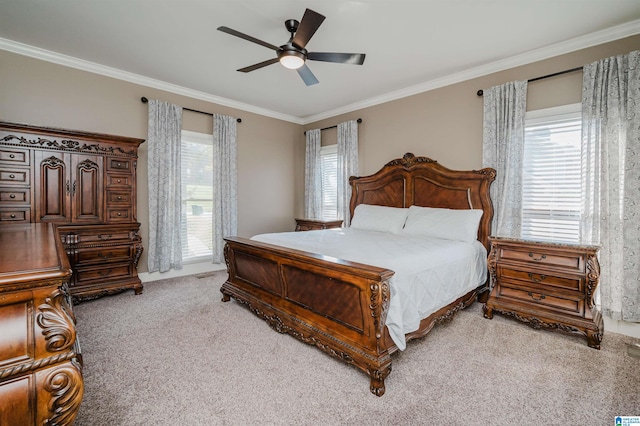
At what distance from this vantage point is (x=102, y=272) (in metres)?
3.52

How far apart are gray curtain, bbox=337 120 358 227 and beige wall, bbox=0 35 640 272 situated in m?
0.16

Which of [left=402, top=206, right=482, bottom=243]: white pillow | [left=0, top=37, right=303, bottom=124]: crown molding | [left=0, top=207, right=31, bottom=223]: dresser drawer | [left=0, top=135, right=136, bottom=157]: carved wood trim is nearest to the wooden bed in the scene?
[left=402, top=206, right=482, bottom=243]: white pillow

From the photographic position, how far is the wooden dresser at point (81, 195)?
308 centimetres

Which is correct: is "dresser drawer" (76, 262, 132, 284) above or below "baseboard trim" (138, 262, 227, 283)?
above

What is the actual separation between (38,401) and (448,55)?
419 centimetres

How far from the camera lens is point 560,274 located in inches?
103

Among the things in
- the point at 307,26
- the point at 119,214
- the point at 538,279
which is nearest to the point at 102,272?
the point at 119,214

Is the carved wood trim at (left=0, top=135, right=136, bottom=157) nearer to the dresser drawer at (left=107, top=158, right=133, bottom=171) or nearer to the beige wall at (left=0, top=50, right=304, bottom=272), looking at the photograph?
the dresser drawer at (left=107, top=158, right=133, bottom=171)

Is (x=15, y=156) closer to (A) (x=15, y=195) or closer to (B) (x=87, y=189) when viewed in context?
(A) (x=15, y=195)

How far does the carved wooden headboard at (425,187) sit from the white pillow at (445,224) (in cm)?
24

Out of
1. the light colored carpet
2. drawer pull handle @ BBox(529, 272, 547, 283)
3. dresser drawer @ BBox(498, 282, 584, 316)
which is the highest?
drawer pull handle @ BBox(529, 272, 547, 283)

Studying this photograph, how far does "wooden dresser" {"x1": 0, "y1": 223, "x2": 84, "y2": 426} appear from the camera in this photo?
2.65ft

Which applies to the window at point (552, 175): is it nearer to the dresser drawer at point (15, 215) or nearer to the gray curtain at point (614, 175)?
the gray curtain at point (614, 175)

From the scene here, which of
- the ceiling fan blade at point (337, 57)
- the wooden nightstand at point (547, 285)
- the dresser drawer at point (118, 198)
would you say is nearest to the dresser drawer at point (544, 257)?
the wooden nightstand at point (547, 285)
